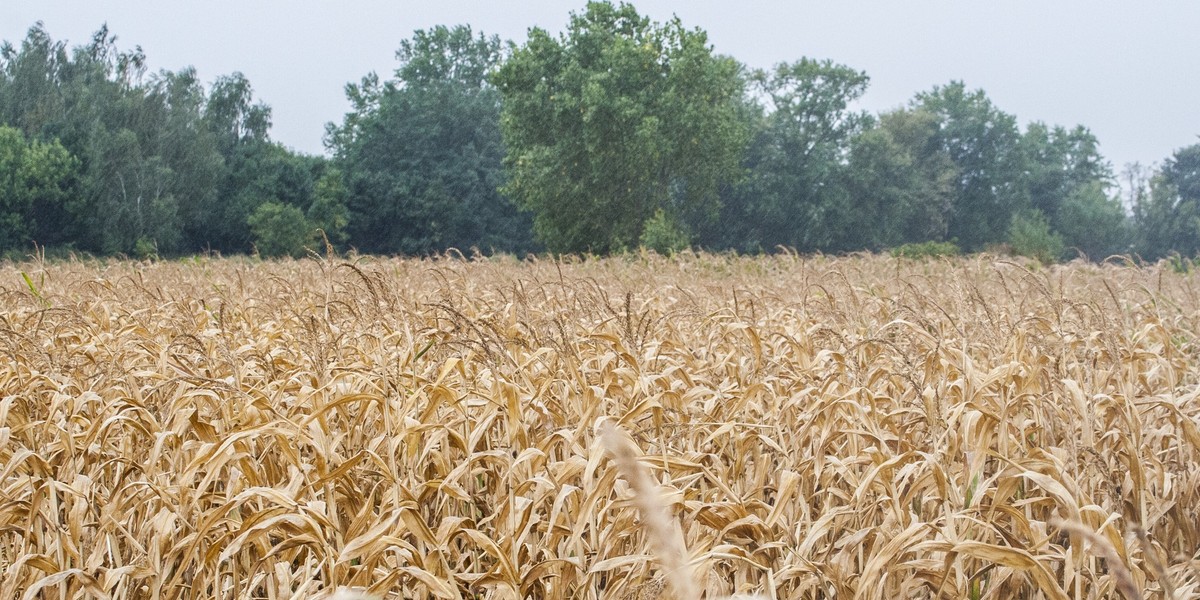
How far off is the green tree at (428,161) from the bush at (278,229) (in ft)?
13.2

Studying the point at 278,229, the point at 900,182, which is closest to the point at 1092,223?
the point at 900,182

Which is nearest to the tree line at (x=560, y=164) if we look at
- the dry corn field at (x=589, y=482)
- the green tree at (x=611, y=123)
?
the green tree at (x=611, y=123)

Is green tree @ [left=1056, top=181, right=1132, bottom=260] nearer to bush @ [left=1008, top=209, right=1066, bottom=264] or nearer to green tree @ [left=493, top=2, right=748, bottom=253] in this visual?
bush @ [left=1008, top=209, right=1066, bottom=264]

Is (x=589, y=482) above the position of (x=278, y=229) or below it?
below

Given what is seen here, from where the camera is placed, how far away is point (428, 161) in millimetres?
53312

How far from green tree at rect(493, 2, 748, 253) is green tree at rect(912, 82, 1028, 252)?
2572 centimetres

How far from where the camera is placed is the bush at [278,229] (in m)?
44.0

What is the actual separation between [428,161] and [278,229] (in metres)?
11.5

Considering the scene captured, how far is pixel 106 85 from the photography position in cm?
4481

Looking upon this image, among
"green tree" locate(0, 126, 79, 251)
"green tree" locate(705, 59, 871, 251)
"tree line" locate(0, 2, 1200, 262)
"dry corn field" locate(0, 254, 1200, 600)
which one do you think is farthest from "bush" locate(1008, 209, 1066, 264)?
"green tree" locate(0, 126, 79, 251)

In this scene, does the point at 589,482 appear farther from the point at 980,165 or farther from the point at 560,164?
the point at 980,165

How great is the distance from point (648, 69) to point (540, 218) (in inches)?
304

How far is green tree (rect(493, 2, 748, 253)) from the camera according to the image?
35062 millimetres

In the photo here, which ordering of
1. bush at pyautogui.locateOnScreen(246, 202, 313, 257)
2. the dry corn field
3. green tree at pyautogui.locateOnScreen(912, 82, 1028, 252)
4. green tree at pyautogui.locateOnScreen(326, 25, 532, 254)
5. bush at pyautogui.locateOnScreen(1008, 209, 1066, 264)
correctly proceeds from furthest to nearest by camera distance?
green tree at pyautogui.locateOnScreen(912, 82, 1028, 252) → green tree at pyautogui.locateOnScreen(326, 25, 532, 254) → bush at pyautogui.locateOnScreen(246, 202, 313, 257) → bush at pyautogui.locateOnScreen(1008, 209, 1066, 264) → the dry corn field
